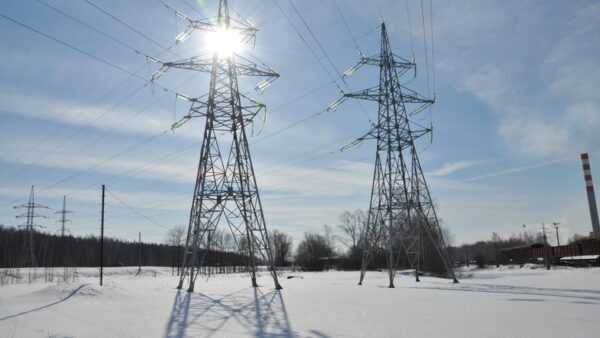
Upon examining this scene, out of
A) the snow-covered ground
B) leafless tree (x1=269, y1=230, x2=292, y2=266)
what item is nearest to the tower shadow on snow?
the snow-covered ground

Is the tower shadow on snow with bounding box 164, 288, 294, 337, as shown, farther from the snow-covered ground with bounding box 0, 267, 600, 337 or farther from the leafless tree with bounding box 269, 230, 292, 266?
the leafless tree with bounding box 269, 230, 292, 266

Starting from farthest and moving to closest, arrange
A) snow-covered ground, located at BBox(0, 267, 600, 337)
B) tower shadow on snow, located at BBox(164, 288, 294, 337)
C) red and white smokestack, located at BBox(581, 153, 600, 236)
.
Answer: red and white smokestack, located at BBox(581, 153, 600, 236), tower shadow on snow, located at BBox(164, 288, 294, 337), snow-covered ground, located at BBox(0, 267, 600, 337)

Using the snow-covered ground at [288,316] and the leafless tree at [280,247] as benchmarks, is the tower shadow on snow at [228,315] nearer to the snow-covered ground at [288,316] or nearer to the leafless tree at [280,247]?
the snow-covered ground at [288,316]

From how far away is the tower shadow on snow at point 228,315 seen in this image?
32.2ft

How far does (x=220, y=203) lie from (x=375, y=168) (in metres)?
10.1

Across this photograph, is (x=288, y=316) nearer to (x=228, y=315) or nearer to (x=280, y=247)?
(x=228, y=315)

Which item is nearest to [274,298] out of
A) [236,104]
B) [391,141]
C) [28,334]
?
[28,334]

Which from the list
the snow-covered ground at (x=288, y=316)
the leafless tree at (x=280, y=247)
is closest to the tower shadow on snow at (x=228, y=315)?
the snow-covered ground at (x=288, y=316)

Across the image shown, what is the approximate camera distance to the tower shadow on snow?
387 inches

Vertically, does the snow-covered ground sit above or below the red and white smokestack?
below

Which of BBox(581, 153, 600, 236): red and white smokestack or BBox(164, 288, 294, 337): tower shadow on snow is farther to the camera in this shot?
BBox(581, 153, 600, 236): red and white smokestack

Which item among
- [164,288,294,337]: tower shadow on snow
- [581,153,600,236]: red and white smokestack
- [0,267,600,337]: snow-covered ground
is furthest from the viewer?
[581,153,600,236]: red and white smokestack

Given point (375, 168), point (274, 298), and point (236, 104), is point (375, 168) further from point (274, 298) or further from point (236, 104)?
point (274, 298)

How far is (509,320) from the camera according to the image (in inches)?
401
